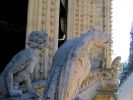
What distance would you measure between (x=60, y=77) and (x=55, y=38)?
262 inches

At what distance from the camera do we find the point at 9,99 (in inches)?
239

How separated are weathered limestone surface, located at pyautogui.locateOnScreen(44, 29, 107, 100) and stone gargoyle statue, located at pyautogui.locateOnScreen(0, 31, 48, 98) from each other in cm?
176

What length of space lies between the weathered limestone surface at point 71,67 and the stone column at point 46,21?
5.91 metres

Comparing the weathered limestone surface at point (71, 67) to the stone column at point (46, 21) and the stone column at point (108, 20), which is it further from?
the stone column at point (108, 20)

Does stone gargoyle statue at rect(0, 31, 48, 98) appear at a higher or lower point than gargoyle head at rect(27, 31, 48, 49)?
lower

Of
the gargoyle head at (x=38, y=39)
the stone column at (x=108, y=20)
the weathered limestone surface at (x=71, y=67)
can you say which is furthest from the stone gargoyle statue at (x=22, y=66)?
the stone column at (x=108, y=20)

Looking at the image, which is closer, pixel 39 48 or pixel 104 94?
pixel 39 48

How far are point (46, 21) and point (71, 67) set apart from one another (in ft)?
21.7

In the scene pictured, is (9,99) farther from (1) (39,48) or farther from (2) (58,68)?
(2) (58,68)

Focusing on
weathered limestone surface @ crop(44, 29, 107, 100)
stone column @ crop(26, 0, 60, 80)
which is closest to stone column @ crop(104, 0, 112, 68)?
stone column @ crop(26, 0, 60, 80)

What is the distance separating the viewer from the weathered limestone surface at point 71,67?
405 centimetres

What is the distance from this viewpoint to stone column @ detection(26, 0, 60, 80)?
1045cm

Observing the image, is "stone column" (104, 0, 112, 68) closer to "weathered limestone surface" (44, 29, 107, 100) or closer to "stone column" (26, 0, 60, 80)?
"stone column" (26, 0, 60, 80)

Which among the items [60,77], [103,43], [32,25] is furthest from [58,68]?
[32,25]
